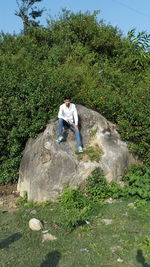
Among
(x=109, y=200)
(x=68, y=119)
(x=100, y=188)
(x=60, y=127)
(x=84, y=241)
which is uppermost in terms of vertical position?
(x=68, y=119)

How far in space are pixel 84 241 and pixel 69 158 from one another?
2.52 metres

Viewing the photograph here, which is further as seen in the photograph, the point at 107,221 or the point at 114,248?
the point at 107,221

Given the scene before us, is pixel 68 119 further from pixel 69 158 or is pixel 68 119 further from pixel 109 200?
pixel 109 200

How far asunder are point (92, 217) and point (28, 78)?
4.87 meters

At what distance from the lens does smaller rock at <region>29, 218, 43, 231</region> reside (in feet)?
18.9

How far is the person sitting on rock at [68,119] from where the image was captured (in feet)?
24.6

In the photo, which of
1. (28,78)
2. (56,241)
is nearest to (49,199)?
(56,241)

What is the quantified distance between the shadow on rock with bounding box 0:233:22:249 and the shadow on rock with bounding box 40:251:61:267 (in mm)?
919

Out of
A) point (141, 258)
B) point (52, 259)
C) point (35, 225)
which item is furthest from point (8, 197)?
point (141, 258)

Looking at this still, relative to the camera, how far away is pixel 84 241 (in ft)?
17.3

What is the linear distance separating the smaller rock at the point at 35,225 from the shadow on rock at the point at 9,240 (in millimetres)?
308

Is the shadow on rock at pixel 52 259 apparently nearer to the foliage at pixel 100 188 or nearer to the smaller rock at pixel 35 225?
the smaller rock at pixel 35 225

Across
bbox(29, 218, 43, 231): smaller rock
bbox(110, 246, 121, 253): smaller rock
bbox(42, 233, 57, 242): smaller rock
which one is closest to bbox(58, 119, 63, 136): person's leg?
bbox(29, 218, 43, 231): smaller rock

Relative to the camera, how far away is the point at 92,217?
6.11 meters
